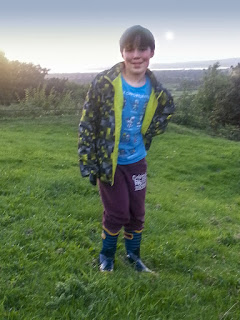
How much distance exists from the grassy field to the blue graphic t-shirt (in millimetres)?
1003

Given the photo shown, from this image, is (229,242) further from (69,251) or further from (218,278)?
(69,251)

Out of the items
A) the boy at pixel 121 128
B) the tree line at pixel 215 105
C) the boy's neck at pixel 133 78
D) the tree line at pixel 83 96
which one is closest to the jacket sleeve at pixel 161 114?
the boy at pixel 121 128

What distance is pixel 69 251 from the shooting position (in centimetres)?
347

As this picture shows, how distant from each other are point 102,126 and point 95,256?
1.29 metres

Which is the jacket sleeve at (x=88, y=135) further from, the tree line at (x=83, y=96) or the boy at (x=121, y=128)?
the tree line at (x=83, y=96)

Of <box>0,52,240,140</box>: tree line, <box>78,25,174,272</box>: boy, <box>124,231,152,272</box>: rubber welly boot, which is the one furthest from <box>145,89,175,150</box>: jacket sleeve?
<box>0,52,240,140</box>: tree line

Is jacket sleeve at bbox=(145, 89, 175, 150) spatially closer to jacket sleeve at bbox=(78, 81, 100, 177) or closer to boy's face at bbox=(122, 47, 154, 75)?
boy's face at bbox=(122, 47, 154, 75)

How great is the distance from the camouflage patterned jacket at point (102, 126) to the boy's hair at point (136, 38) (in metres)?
0.19

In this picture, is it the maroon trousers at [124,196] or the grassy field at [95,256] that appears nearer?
the grassy field at [95,256]

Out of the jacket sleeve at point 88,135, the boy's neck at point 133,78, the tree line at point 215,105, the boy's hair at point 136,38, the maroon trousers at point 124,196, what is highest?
the boy's hair at point 136,38

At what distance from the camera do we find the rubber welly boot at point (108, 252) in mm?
3254

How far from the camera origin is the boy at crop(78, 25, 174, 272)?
2.97 m

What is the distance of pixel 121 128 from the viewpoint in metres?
3.09

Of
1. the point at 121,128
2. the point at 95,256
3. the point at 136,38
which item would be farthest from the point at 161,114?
the point at 95,256
